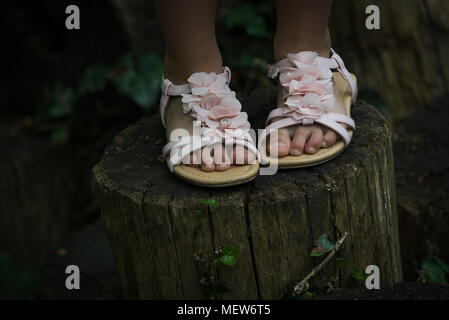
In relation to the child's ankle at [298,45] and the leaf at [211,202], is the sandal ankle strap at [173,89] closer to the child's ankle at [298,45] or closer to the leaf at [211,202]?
the child's ankle at [298,45]

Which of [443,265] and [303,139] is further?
[443,265]

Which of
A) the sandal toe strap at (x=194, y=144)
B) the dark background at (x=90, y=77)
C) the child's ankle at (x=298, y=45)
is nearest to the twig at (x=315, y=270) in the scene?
the sandal toe strap at (x=194, y=144)

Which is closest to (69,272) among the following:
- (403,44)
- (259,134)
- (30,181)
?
(30,181)

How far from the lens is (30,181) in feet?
8.32

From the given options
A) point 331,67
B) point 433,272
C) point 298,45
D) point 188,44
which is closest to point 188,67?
point 188,44

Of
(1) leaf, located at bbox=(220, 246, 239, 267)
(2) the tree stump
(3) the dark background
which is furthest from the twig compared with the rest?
(3) the dark background

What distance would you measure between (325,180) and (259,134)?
0.77 ft

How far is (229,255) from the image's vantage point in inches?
48.9

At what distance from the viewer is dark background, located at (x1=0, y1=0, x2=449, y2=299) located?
246cm

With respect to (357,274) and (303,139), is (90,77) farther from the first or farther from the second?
(357,274)

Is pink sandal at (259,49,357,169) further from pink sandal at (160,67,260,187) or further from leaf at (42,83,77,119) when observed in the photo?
leaf at (42,83,77,119)

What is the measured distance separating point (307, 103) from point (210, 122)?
0.84 feet

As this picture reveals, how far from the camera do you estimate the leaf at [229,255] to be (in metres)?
1.23
